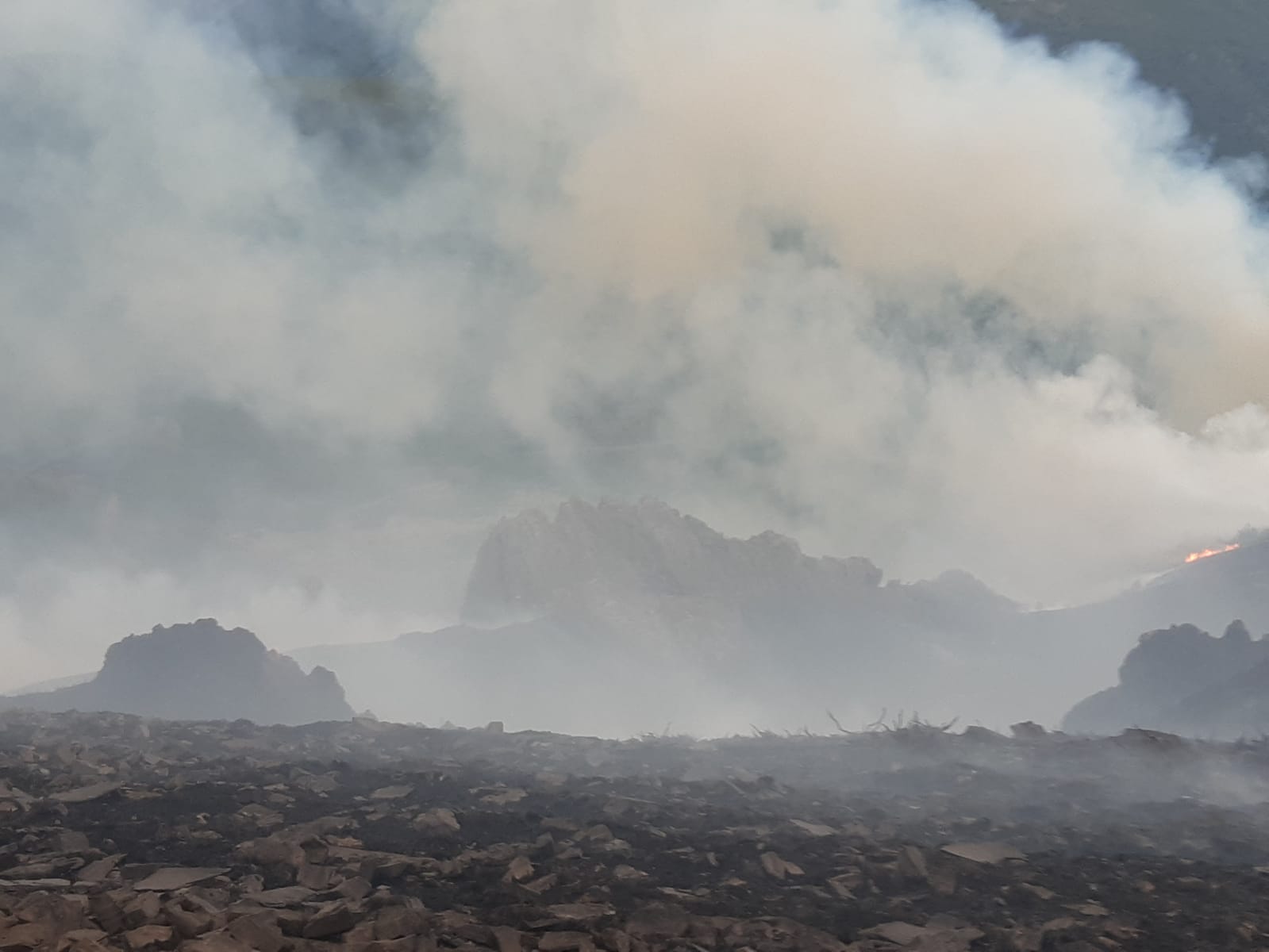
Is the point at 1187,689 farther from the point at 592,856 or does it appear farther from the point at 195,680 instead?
the point at 195,680

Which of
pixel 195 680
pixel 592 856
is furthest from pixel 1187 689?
pixel 195 680

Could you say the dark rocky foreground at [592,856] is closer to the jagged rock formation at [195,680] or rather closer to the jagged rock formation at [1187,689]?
the jagged rock formation at [1187,689]

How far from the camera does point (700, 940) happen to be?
590 cm

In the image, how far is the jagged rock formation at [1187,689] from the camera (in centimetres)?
2764

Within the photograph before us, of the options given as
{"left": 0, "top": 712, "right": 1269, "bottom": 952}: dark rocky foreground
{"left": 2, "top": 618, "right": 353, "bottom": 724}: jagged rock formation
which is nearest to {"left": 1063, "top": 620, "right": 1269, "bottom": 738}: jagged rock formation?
{"left": 0, "top": 712, "right": 1269, "bottom": 952}: dark rocky foreground

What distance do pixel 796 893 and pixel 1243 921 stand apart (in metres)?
3.30

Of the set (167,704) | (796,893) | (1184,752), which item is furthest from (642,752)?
(167,704)

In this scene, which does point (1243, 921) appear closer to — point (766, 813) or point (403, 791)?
point (766, 813)

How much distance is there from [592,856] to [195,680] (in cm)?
3440

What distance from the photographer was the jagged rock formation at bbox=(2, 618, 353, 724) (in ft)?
119

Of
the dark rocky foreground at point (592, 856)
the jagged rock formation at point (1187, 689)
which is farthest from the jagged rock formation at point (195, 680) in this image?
the jagged rock formation at point (1187, 689)

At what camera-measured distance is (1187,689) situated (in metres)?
34.9

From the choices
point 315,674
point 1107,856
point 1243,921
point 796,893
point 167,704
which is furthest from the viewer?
point 315,674

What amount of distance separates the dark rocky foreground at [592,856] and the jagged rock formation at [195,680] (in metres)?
22.9
